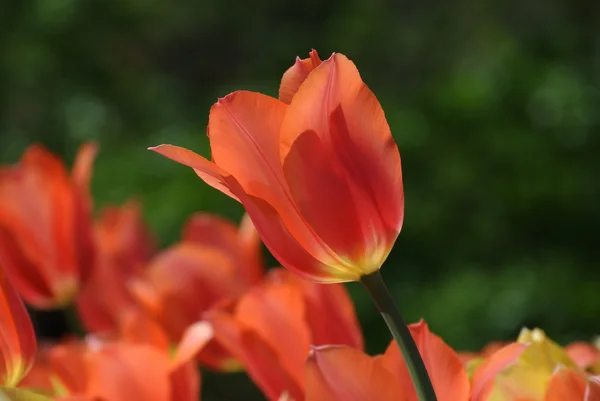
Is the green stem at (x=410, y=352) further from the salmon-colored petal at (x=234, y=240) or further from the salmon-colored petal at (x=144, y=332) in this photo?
the salmon-colored petal at (x=234, y=240)

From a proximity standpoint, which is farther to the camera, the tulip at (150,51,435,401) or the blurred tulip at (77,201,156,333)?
the blurred tulip at (77,201,156,333)

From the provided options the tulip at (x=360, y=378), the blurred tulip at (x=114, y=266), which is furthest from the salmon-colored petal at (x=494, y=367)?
the blurred tulip at (x=114, y=266)

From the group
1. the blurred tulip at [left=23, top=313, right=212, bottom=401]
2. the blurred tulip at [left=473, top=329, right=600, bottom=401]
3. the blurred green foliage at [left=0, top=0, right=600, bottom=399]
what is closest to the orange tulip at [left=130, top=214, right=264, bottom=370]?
the blurred tulip at [left=23, top=313, right=212, bottom=401]

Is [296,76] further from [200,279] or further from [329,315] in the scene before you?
[200,279]

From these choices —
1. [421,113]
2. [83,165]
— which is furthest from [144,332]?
[421,113]

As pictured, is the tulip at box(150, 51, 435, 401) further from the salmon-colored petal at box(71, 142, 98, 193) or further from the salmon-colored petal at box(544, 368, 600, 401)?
the salmon-colored petal at box(71, 142, 98, 193)
